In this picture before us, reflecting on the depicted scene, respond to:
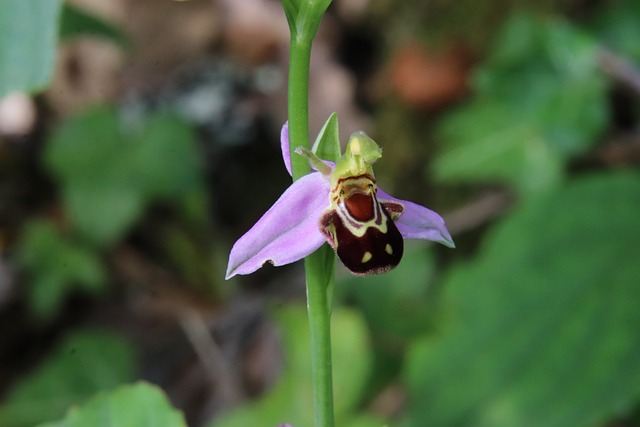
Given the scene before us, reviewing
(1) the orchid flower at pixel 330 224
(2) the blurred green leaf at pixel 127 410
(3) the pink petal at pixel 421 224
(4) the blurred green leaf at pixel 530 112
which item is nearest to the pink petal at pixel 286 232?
(1) the orchid flower at pixel 330 224

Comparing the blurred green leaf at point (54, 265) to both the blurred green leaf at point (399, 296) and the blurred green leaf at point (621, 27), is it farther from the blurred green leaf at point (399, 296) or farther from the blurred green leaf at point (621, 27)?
the blurred green leaf at point (621, 27)

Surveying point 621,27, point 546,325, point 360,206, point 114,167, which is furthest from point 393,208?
point 114,167

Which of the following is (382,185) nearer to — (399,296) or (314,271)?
(399,296)

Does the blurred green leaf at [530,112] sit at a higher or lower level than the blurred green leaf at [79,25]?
lower

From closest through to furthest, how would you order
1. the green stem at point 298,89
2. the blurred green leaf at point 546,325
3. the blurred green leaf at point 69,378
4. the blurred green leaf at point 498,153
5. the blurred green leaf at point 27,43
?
the green stem at point 298,89 < the blurred green leaf at point 27,43 < the blurred green leaf at point 546,325 < the blurred green leaf at point 498,153 < the blurred green leaf at point 69,378

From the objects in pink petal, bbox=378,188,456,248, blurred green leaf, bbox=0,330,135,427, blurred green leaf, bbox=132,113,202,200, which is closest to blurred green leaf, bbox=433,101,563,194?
blurred green leaf, bbox=132,113,202,200

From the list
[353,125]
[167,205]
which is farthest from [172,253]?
[353,125]

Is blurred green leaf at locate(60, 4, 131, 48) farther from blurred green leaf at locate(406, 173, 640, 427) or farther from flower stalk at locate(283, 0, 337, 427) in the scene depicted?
flower stalk at locate(283, 0, 337, 427)
